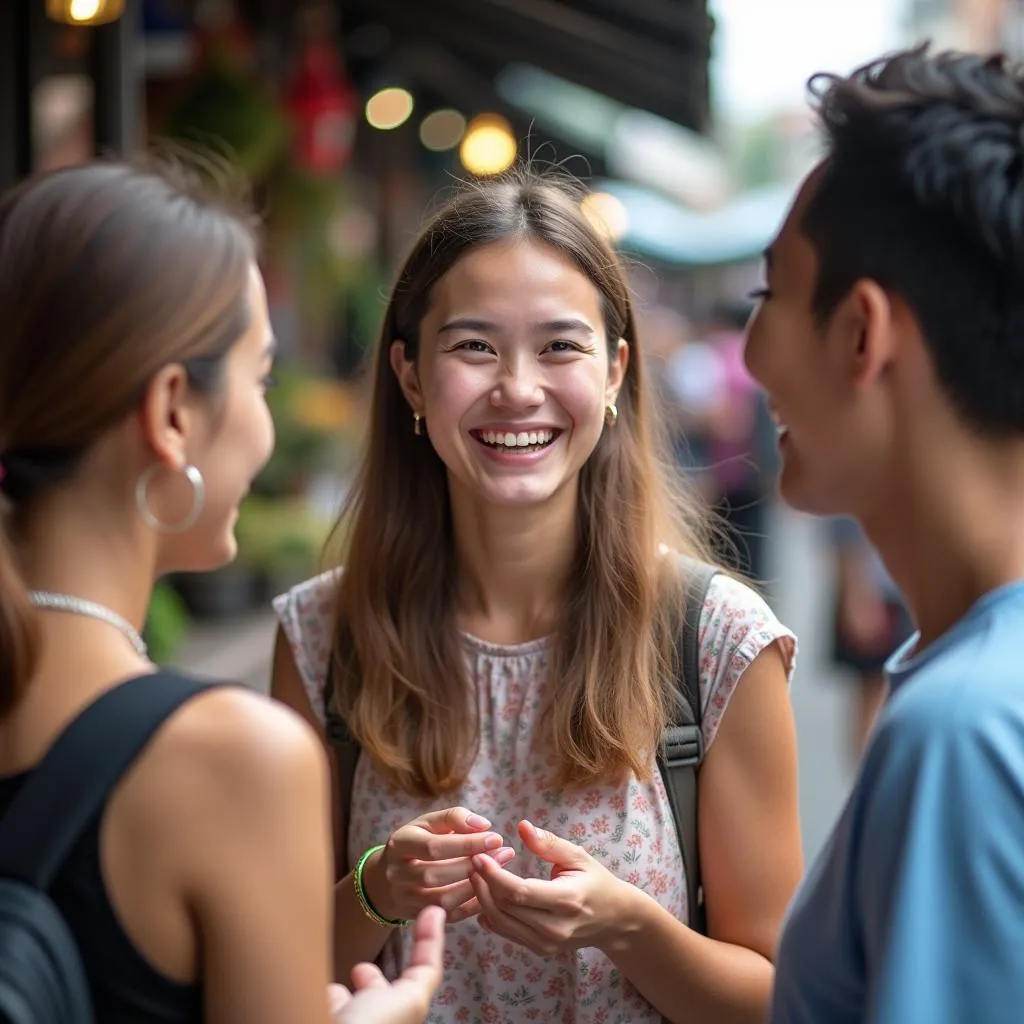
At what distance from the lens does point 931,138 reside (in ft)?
4.53

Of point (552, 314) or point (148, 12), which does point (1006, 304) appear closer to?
point (552, 314)

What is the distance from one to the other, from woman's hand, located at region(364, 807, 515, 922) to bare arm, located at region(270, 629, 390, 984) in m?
0.10

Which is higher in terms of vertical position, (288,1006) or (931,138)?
(931,138)

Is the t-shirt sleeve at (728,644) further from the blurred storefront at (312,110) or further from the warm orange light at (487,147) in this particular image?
the warm orange light at (487,147)

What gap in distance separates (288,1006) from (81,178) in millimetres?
894

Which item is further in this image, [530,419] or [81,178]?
[530,419]

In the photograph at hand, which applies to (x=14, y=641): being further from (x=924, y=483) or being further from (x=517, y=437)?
(x=517, y=437)

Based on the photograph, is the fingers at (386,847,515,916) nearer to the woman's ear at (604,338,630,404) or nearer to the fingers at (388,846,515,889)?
the fingers at (388,846,515,889)

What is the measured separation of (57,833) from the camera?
4.23 ft

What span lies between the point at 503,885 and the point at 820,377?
2.79 feet

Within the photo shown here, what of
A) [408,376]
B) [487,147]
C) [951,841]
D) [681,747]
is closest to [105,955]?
[951,841]

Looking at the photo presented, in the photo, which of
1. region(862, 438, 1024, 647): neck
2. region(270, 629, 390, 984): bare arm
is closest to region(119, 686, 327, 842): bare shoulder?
region(862, 438, 1024, 647): neck

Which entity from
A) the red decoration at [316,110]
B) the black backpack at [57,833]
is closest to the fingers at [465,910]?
the black backpack at [57,833]

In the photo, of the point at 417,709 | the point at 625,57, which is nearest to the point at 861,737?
the point at 625,57
